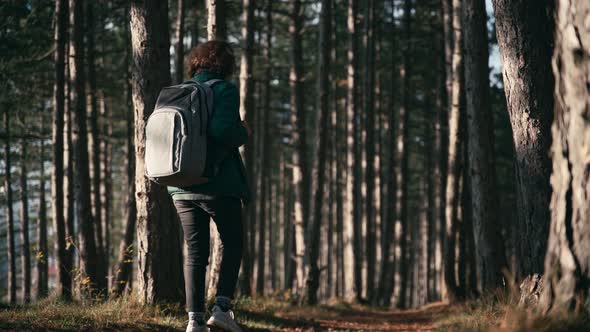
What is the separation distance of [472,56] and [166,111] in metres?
7.59

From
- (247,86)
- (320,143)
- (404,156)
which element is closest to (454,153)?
(320,143)

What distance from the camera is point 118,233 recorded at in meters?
38.0

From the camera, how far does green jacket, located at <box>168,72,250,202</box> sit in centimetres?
509

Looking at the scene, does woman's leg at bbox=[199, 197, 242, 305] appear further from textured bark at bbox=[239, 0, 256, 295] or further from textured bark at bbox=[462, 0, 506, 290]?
textured bark at bbox=[462, 0, 506, 290]

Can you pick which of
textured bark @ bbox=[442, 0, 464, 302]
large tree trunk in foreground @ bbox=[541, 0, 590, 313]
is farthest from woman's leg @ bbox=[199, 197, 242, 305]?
textured bark @ bbox=[442, 0, 464, 302]

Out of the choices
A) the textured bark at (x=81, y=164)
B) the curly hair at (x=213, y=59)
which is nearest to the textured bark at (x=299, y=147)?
the textured bark at (x=81, y=164)

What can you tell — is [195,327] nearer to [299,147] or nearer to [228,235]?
[228,235]

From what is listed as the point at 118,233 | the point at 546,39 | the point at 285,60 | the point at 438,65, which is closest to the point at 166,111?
the point at 546,39

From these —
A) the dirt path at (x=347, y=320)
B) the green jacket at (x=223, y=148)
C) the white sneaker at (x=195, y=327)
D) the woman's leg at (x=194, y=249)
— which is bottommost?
the dirt path at (x=347, y=320)

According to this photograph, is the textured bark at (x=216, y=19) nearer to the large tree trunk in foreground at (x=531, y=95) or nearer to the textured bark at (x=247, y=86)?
the textured bark at (x=247, y=86)

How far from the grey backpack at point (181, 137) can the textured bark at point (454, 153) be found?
9816 millimetres

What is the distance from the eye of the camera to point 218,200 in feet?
16.9

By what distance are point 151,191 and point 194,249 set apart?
2164mm

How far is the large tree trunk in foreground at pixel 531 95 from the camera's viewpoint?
622 centimetres
